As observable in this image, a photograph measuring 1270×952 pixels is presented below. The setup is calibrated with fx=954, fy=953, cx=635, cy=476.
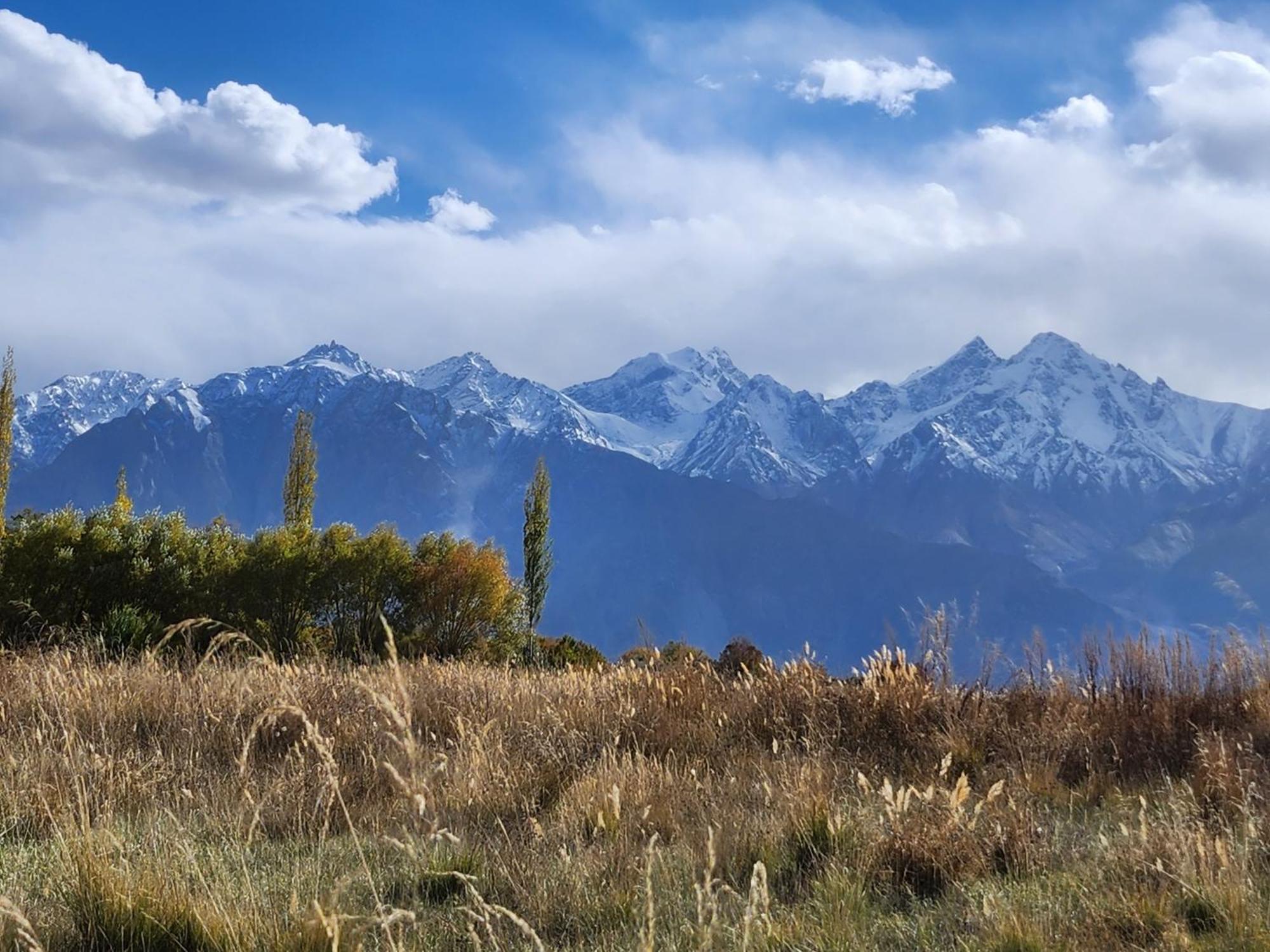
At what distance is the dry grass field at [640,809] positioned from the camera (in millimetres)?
3250

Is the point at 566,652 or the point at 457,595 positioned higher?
the point at 457,595

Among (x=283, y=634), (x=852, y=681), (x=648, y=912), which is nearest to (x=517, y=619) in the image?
(x=283, y=634)

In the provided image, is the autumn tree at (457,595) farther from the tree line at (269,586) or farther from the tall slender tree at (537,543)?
the tall slender tree at (537,543)

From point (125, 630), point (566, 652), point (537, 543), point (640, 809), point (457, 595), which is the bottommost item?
point (566, 652)

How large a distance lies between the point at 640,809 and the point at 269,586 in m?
18.5

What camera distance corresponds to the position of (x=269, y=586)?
837 inches

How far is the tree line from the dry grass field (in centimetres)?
706

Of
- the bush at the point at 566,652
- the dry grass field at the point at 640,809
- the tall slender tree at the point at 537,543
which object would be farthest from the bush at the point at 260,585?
the tall slender tree at the point at 537,543

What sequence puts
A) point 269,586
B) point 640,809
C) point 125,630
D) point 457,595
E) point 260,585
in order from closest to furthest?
point 640,809, point 125,630, point 260,585, point 269,586, point 457,595

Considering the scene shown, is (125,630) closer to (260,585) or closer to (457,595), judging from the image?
(260,585)

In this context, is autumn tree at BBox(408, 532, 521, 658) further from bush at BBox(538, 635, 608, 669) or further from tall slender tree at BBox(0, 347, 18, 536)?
tall slender tree at BBox(0, 347, 18, 536)

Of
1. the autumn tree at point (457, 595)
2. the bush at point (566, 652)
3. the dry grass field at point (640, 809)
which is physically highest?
the dry grass field at point (640, 809)

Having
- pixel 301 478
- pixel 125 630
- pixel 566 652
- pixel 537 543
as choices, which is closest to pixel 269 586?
pixel 566 652

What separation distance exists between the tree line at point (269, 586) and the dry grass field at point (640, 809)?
7056mm
